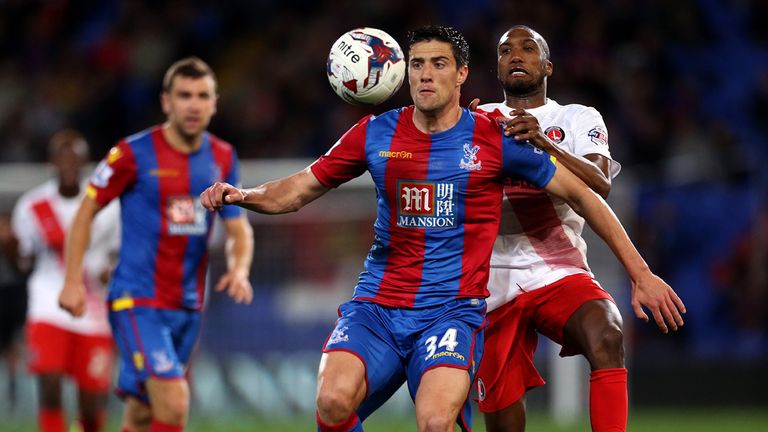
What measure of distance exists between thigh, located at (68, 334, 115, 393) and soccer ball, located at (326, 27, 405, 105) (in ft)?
13.0

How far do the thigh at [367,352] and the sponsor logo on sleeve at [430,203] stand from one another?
476 mm

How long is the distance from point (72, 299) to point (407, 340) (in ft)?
8.09

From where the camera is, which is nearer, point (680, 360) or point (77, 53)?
point (680, 360)

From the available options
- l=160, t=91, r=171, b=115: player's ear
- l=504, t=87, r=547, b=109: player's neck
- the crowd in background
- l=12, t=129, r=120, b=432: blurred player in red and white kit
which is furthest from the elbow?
the crowd in background

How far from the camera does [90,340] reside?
30.8 ft

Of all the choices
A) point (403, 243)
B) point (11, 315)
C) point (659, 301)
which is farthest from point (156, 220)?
point (11, 315)

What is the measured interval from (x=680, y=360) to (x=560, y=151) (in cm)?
780

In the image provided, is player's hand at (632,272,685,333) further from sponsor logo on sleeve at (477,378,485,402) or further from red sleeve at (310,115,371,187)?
red sleeve at (310,115,371,187)

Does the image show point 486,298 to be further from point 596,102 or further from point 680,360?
point 596,102

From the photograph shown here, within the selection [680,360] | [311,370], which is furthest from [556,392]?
[311,370]

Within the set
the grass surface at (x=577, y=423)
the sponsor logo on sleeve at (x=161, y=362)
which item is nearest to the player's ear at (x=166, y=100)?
the sponsor logo on sleeve at (x=161, y=362)

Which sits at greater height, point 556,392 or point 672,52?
point 672,52

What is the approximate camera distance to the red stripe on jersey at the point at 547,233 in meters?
6.61

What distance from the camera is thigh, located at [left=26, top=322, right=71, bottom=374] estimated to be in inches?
363
